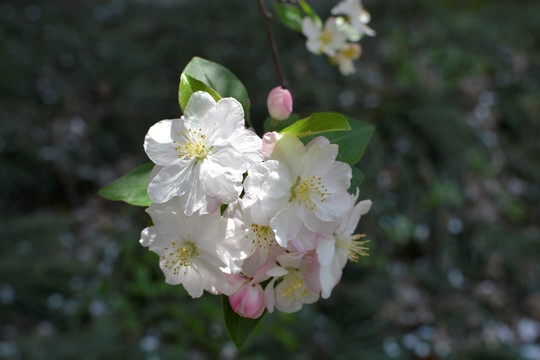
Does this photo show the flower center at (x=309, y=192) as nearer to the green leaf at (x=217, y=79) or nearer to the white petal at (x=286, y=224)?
the white petal at (x=286, y=224)

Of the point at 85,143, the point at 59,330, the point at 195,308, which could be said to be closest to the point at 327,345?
the point at 195,308

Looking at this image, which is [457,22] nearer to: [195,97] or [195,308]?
[195,308]

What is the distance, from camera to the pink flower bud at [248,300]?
57 cm

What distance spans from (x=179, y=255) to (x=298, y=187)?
0.59ft

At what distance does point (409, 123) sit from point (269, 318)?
140 cm

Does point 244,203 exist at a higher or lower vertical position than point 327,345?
higher

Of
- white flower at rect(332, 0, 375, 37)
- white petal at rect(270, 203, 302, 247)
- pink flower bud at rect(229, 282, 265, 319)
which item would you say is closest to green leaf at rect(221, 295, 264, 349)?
pink flower bud at rect(229, 282, 265, 319)

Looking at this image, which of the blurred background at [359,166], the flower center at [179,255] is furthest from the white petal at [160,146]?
the blurred background at [359,166]

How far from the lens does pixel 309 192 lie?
0.57 meters

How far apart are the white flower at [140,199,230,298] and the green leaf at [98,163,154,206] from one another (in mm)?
39

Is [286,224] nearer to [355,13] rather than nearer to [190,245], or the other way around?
[190,245]

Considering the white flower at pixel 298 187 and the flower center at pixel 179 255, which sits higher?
the white flower at pixel 298 187

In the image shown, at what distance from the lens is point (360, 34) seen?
97 cm

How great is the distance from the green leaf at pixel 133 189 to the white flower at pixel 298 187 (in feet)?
0.53
